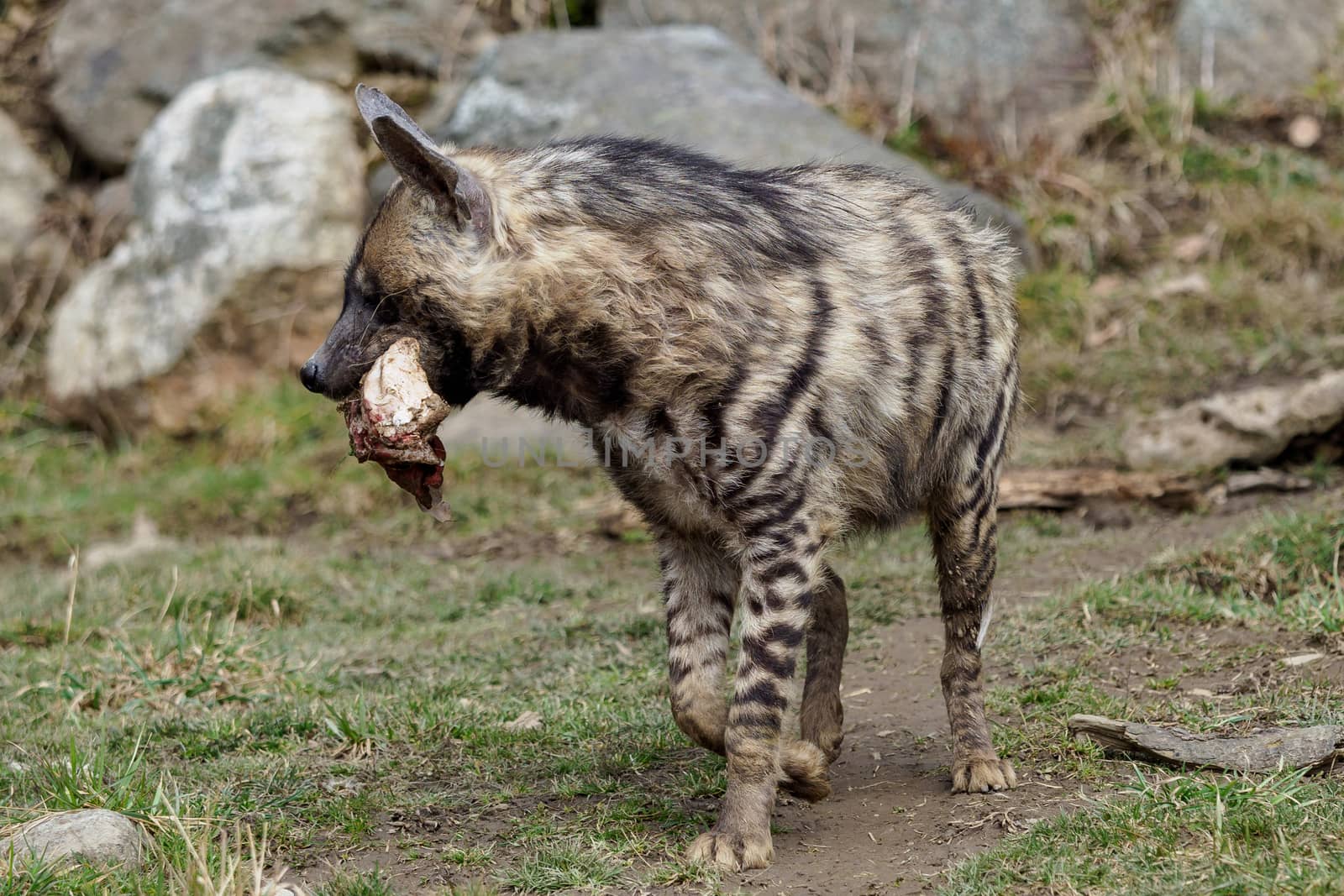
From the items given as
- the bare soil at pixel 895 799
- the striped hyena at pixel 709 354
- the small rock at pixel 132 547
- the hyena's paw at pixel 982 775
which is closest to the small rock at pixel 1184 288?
the bare soil at pixel 895 799

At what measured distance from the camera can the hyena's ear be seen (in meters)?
3.51

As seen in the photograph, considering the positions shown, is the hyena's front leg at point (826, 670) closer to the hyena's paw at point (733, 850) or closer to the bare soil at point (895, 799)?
the bare soil at point (895, 799)

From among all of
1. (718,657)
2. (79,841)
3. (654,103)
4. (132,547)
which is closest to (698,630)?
(718,657)

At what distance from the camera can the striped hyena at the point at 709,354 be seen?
3635 millimetres

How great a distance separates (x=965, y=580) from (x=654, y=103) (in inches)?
217

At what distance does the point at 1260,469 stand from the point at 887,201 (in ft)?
11.1

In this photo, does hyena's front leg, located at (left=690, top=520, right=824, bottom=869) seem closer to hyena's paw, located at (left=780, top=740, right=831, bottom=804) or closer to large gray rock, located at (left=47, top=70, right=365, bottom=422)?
hyena's paw, located at (left=780, top=740, right=831, bottom=804)

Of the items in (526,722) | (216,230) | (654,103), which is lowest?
(526,722)

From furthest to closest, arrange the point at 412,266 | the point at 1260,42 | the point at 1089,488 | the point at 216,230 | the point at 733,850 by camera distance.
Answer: the point at 1260,42
the point at 216,230
the point at 1089,488
the point at 412,266
the point at 733,850

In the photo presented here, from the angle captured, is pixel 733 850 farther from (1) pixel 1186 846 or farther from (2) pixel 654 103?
(2) pixel 654 103

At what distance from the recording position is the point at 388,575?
22.5ft

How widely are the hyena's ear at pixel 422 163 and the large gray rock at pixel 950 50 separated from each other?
7311 millimetres

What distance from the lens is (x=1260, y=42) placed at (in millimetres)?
10398

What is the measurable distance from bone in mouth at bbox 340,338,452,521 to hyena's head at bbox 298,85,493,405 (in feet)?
0.20
